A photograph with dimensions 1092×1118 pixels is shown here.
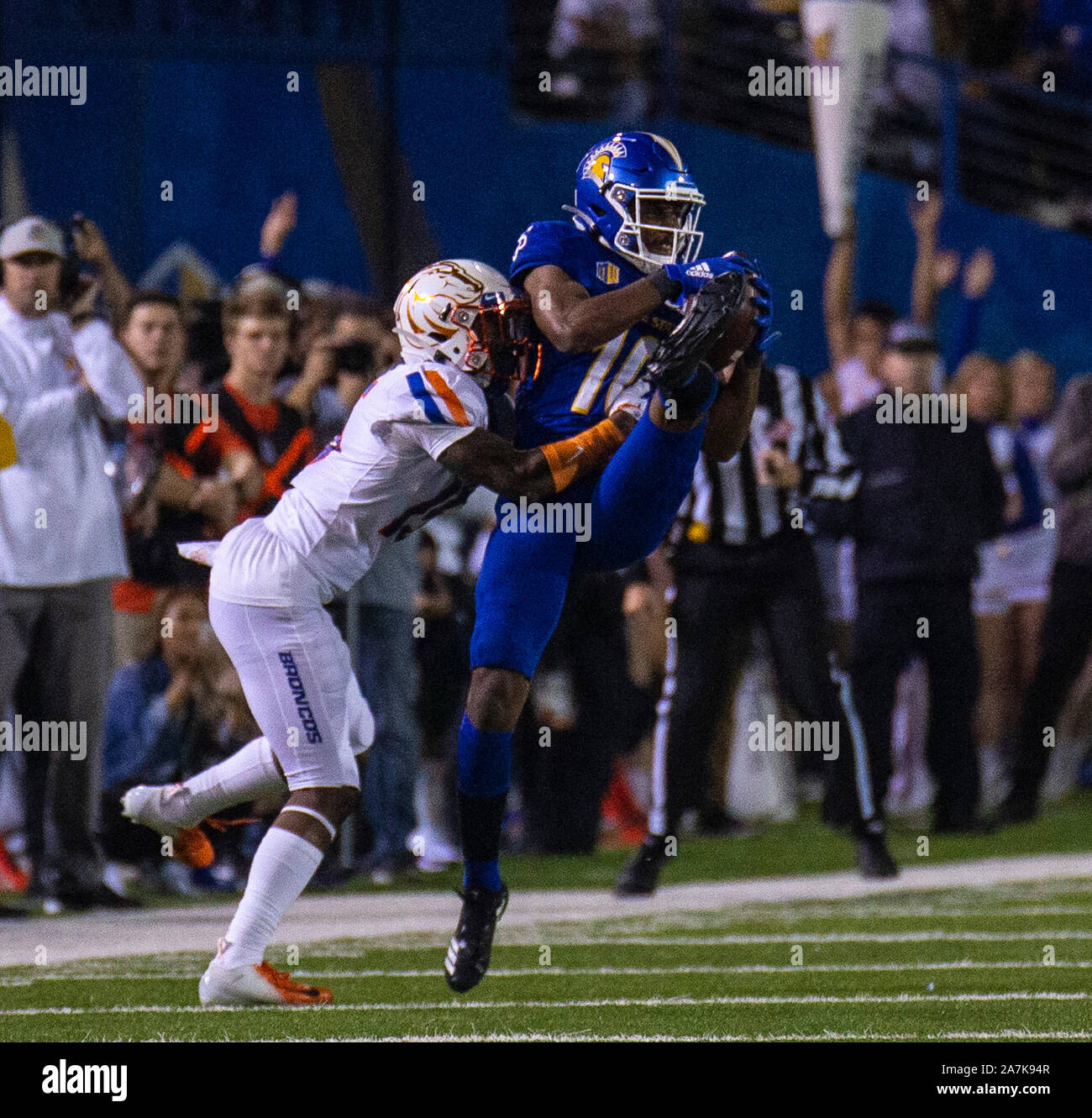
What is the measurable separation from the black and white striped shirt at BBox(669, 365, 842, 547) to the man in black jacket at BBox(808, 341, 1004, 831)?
39.4 inches

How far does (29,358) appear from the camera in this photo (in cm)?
830

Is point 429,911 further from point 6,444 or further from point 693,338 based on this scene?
point 693,338

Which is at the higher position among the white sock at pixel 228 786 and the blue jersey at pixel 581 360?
the blue jersey at pixel 581 360

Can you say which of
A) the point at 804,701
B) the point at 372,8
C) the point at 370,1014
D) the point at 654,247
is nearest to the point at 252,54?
the point at 372,8

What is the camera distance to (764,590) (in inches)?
363

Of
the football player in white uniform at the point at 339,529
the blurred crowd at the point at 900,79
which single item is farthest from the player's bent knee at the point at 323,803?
the blurred crowd at the point at 900,79

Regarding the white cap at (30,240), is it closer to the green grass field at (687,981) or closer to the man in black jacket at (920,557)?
the green grass field at (687,981)

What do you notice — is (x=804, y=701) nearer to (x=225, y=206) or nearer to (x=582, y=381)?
(x=582, y=381)

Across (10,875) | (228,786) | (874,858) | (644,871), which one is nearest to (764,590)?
(874,858)

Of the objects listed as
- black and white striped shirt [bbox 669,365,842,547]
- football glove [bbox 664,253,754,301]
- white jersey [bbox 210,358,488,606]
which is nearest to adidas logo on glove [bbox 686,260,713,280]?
football glove [bbox 664,253,754,301]

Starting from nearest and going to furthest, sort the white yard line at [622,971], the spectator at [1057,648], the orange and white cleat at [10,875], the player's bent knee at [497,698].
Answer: the player's bent knee at [497,698] < the white yard line at [622,971] < the orange and white cleat at [10,875] < the spectator at [1057,648]

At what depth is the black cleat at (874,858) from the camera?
8961mm

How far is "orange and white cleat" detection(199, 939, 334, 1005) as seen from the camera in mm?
5707

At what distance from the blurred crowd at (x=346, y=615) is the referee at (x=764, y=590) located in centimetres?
2
